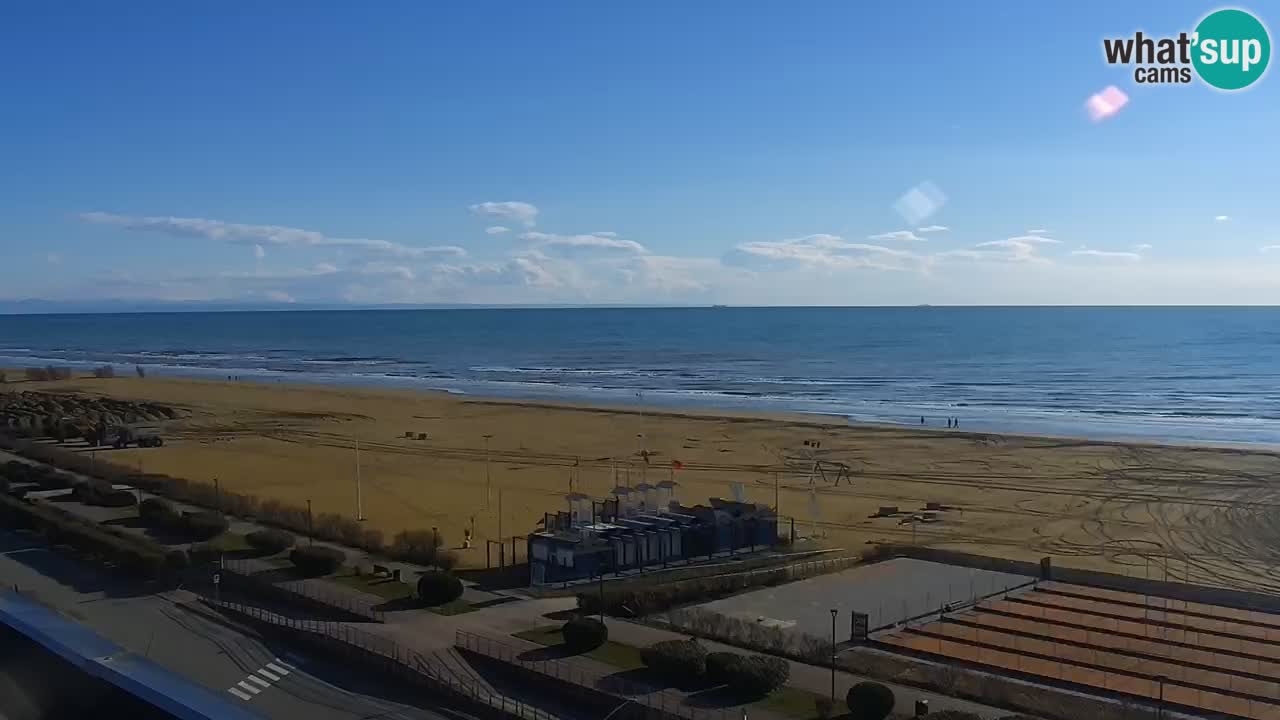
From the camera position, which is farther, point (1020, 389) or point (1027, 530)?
point (1020, 389)

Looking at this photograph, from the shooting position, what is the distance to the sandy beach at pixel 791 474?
34.6 metres

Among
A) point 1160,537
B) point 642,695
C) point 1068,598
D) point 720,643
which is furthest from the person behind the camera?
point 1160,537

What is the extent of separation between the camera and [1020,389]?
85875mm

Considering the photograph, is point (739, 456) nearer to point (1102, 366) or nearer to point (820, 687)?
point (820, 687)

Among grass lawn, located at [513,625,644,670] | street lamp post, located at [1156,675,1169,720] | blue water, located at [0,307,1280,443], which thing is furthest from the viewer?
blue water, located at [0,307,1280,443]

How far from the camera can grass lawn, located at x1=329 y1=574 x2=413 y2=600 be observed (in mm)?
25872

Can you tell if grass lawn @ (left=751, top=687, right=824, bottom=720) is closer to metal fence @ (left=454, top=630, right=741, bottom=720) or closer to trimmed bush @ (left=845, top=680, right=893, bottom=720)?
trimmed bush @ (left=845, top=680, right=893, bottom=720)

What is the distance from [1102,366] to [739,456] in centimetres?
7129

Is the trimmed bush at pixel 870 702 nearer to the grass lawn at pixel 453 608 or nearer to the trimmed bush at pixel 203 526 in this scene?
the grass lawn at pixel 453 608

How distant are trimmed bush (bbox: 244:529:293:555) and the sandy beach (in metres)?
4.67

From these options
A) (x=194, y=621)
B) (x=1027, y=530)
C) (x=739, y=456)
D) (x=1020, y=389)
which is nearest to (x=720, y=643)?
(x=194, y=621)

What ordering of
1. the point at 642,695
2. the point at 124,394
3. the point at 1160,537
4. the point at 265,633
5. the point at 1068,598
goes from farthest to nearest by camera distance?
the point at 124,394 < the point at 1160,537 < the point at 1068,598 < the point at 265,633 < the point at 642,695

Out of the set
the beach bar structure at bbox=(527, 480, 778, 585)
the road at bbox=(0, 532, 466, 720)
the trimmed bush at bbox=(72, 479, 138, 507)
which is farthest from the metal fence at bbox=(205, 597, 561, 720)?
the trimmed bush at bbox=(72, 479, 138, 507)

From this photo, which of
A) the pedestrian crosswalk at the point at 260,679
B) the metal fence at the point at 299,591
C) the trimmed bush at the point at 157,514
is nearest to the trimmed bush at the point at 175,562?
the metal fence at the point at 299,591
